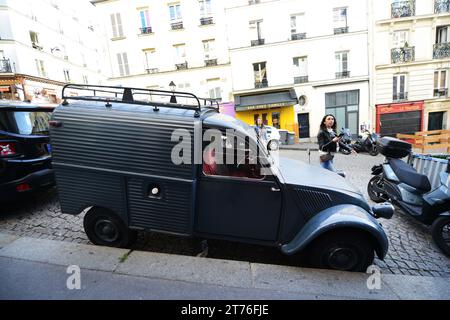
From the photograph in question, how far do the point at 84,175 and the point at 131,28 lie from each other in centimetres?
2065

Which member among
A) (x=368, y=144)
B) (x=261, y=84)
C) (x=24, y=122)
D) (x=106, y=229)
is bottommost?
(x=368, y=144)

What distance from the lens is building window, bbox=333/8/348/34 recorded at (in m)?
17.3

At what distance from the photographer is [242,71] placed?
18625 mm

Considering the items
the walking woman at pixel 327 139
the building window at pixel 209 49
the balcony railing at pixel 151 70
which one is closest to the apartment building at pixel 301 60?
the building window at pixel 209 49

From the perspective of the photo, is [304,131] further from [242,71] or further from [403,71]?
[403,71]

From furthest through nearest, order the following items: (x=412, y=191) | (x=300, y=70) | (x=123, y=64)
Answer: (x=123, y=64)
(x=300, y=70)
(x=412, y=191)

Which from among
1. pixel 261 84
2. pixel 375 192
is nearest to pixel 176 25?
pixel 261 84

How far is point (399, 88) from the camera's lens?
714 inches

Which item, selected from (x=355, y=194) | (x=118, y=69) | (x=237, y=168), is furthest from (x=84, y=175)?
(x=118, y=69)

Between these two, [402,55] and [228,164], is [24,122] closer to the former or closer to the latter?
[228,164]

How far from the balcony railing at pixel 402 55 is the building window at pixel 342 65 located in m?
3.50

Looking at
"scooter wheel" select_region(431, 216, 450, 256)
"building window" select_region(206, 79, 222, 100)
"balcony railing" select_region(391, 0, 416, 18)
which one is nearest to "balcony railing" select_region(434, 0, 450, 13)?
"balcony railing" select_region(391, 0, 416, 18)

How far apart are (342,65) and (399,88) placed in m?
4.92

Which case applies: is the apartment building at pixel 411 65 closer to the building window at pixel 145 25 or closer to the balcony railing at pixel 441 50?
the balcony railing at pixel 441 50
